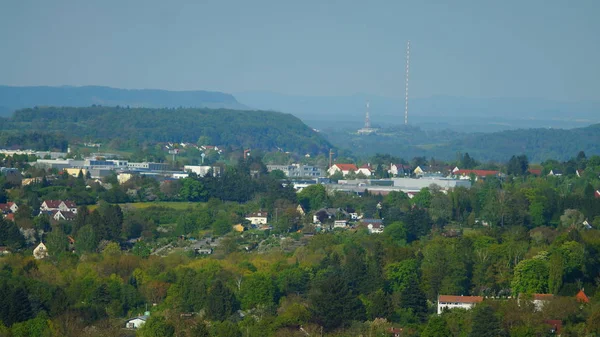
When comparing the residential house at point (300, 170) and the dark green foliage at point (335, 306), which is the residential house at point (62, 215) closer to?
the dark green foliage at point (335, 306)

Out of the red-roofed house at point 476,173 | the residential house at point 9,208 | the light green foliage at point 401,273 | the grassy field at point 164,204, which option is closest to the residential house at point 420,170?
the red-roofed house at point 476,173

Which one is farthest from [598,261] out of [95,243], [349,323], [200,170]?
[200,170]

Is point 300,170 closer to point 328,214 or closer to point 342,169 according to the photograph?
point 342,169

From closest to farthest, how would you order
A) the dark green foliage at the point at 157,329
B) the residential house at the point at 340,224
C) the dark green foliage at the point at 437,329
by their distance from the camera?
the dark green foliage at the point at 437,329 < the dark green foliage at the point at 157,329 < the residential house at the point at 340,224

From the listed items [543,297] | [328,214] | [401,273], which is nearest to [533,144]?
[328,214]

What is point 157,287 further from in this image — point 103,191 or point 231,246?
point 103,191

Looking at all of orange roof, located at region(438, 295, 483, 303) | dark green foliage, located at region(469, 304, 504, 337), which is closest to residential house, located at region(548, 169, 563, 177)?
orange roof, located at region(438, 295, 483, 303)

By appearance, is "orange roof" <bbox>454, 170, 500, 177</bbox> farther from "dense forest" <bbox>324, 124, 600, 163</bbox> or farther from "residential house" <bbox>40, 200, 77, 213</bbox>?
"dense forest" <bbox>324, 124, 600, 163</bbox>
